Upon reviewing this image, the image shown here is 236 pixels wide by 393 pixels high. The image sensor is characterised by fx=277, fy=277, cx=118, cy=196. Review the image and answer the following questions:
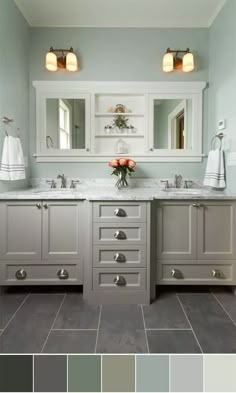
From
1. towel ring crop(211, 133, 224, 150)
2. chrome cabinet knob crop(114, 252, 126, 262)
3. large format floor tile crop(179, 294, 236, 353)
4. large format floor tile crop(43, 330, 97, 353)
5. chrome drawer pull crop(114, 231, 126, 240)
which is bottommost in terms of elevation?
large format floor tile crop(43, 330, 97, 353)

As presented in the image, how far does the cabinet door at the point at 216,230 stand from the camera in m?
2.10

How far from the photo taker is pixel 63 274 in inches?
82.3

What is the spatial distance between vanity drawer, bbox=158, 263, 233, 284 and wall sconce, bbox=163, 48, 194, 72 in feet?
5.87

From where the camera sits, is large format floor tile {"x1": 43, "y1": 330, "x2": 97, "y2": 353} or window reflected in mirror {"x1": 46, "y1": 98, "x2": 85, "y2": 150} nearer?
large format floor tile {"x1": 43, "y1": 330, "x2": 97, "y2": 353}

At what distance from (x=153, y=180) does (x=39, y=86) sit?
143 centimetres

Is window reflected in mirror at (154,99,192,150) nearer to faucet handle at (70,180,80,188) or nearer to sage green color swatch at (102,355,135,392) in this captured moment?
faucet handle at (70,180,80,188)

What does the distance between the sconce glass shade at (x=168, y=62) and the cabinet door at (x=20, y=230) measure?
1.73m

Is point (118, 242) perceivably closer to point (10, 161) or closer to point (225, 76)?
point (10, 161)

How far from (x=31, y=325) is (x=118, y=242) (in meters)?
0.76

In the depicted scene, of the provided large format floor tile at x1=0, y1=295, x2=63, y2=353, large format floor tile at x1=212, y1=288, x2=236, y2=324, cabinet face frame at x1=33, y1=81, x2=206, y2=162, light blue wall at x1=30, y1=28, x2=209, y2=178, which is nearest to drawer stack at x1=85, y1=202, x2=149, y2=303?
large format floor tile at x1=0, y1=295, x2=63, y2=353

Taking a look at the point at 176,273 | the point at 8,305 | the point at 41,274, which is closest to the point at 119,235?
the point at 176,273

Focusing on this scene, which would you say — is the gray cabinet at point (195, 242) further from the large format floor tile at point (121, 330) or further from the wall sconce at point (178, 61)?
the wall sconce at point (178, 61)

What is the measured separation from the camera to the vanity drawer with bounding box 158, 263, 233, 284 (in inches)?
83.3

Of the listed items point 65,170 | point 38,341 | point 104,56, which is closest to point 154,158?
point 65,170
